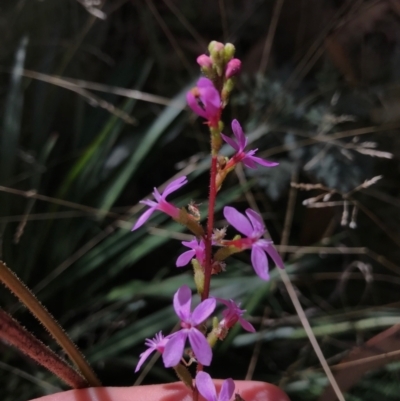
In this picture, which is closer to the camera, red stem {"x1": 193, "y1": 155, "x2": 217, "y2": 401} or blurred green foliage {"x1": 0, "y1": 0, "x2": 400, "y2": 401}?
red stem {"x1": 193, "y1": 155, "x2": 217, "y2": 401}

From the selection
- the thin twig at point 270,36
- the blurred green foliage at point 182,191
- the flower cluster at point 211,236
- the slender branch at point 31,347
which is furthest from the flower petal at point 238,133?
the thin twig at point 270,36

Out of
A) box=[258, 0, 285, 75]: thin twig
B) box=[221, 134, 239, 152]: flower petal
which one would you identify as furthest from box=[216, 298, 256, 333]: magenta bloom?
box=[258, 0, 285, 75]: thin twig

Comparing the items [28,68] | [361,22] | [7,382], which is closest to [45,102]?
[28,68]

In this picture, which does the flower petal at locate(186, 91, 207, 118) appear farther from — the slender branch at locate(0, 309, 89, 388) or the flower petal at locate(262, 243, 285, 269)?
the slender branch at locate(0, 309, 89, 388)

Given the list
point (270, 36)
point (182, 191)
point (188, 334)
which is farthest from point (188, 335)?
point (270, 36)

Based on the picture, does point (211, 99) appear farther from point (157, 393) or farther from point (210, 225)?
point (157, 393)

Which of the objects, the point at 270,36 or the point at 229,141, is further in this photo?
the point at 270,36

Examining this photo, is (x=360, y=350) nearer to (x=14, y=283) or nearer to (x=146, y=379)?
(x=146, y=379)

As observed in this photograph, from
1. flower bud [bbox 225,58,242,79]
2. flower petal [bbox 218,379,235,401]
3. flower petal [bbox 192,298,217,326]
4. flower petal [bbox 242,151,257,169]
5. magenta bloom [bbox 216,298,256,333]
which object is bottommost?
flower petal [bbox 218,379,235,401]
